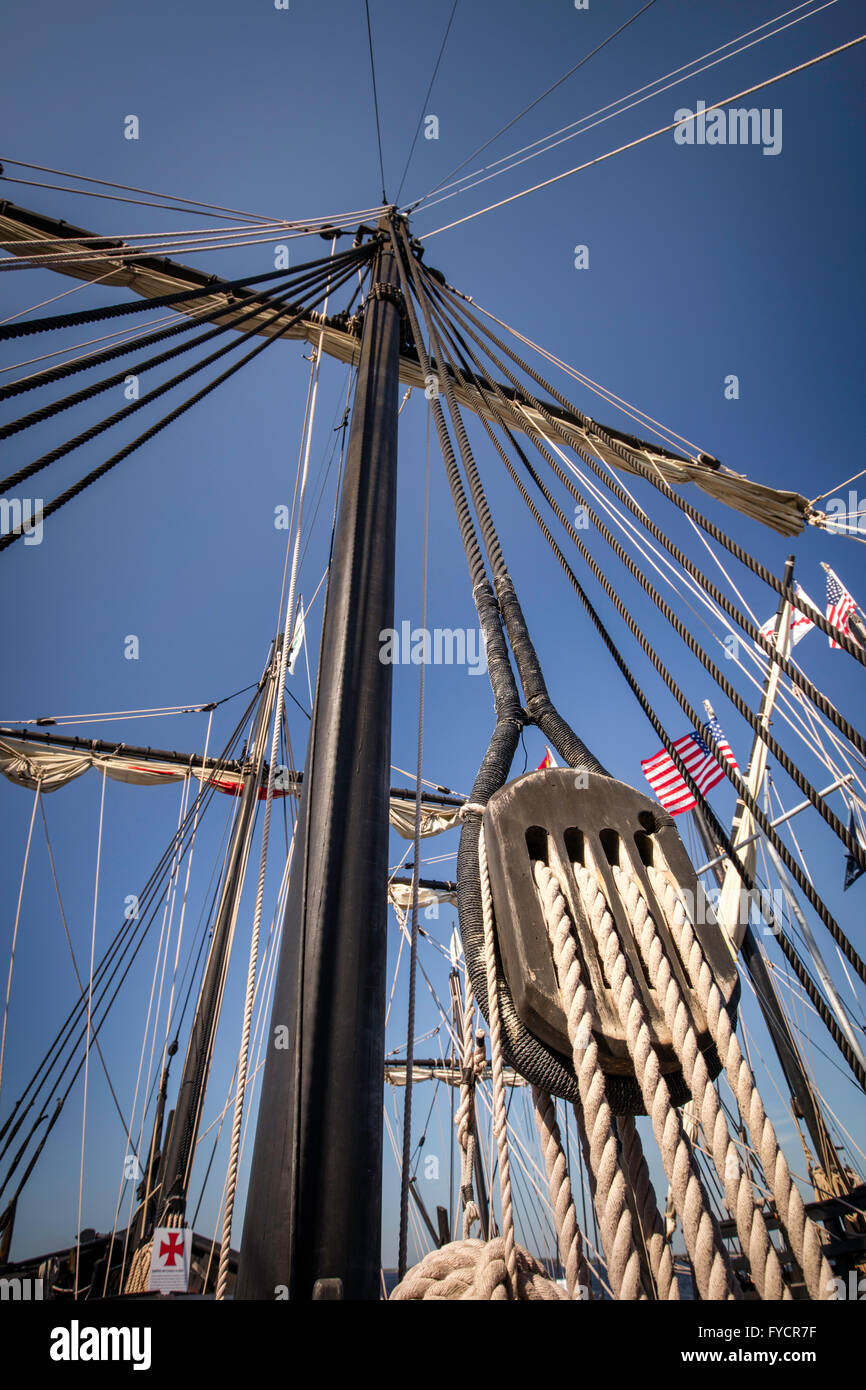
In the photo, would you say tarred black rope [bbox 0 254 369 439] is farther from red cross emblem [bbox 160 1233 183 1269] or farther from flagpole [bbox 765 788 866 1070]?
flagpole [bbox 765 788 866 1070]

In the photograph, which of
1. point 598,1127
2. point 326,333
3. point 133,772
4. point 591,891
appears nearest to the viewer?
point 598,1127

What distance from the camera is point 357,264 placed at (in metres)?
4.91

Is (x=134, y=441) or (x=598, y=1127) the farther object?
(x=134, y=441)

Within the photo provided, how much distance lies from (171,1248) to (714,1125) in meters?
8.56

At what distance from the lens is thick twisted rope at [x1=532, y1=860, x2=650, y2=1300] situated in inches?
50.5

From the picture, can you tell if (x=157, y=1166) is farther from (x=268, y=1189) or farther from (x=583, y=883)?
(x=583, y=883)

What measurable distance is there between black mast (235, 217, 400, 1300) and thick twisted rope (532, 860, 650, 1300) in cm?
69

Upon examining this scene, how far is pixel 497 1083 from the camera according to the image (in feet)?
5.12

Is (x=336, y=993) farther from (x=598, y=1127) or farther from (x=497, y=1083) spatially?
(x=598, y=1127)

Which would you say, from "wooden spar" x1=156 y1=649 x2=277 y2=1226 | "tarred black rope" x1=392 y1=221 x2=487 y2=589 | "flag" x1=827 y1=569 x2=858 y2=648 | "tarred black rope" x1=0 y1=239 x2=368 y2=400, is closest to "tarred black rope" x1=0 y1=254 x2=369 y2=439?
"tarred black rope" x1=0 y1=239 x2=368 y2=400

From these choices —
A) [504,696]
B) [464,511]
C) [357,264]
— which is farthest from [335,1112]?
[357,264]

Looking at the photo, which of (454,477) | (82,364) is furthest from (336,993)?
(82,364)
